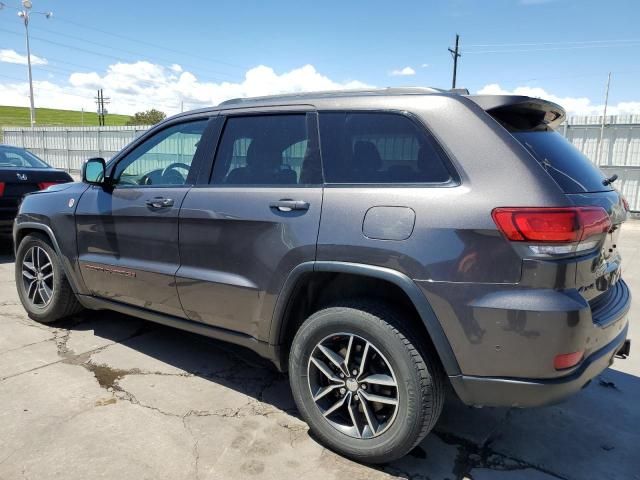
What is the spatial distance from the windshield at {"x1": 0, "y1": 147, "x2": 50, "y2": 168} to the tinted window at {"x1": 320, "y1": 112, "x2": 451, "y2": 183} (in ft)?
20.9

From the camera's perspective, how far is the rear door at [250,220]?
8.92ft

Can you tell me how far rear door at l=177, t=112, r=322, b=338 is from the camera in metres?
2.72

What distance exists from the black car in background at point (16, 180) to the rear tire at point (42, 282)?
9.12 feet

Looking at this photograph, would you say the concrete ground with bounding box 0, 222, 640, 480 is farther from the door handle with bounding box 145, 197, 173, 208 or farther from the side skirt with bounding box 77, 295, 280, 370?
the door handle with bounding box 145, 197, 173, 208

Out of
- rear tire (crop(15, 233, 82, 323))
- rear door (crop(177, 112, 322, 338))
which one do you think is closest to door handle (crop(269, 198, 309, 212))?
rear door (crop(177, 112, 322, 338))

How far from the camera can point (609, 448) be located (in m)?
2.82

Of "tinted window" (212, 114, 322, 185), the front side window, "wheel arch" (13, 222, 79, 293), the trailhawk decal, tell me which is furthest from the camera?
"wheel arch" (13, 222, 79, 293)

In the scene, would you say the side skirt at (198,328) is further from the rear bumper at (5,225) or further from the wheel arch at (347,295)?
the rear bumper at (5,225)

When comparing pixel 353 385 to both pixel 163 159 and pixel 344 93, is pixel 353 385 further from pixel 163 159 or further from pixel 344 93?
pixel 163 159

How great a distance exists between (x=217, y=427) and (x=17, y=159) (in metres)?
6.54

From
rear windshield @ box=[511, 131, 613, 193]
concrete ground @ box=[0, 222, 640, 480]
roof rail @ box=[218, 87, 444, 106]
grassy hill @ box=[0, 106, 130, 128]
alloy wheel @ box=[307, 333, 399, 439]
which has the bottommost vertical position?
concrete ground @ box=[0, 222, 640, 480]

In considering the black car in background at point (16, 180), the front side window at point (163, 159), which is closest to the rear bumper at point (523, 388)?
the front side window at point (163, 159)

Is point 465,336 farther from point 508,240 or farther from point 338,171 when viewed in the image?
point 338,171

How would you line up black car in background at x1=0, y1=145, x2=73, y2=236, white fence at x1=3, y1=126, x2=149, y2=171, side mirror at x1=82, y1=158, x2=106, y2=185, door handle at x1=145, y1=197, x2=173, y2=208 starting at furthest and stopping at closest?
1. white fence at x1=3, y1=126, x2=149, y2=171
2. black car in background at x1=0, y1=145, x2=73, y2=236
3. side mirror at x1=82, y1=158, x2=106, y2=185
4. door handle at x1=145, y1=197, x2=173, y2=208
